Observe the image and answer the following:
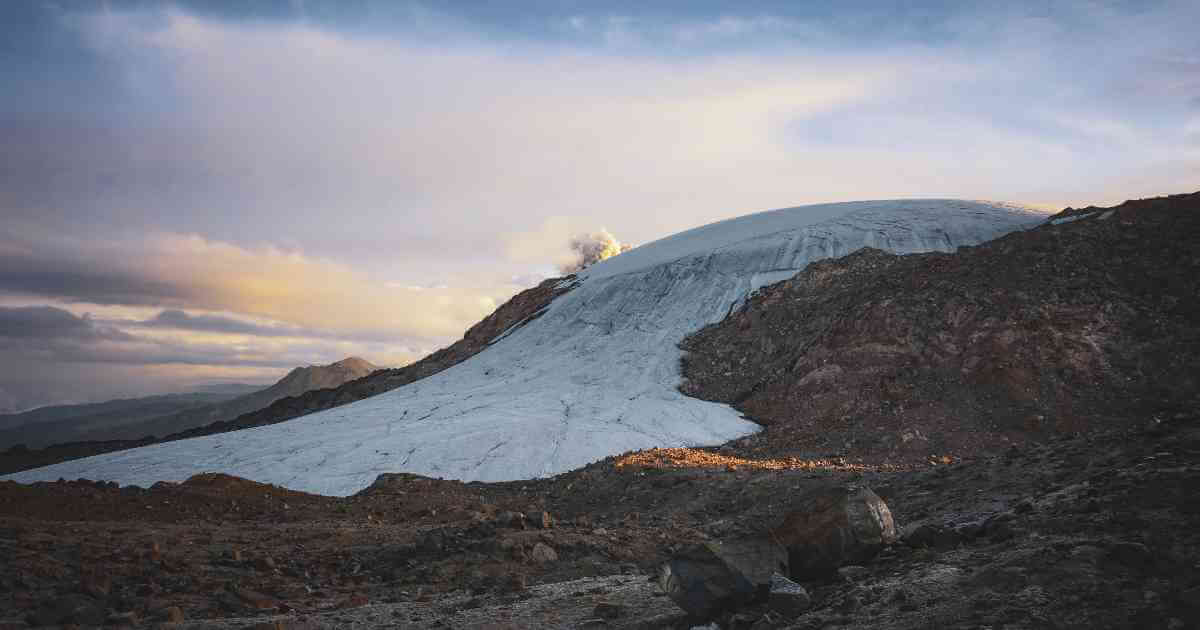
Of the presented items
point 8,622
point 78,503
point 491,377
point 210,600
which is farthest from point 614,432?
point 8,622

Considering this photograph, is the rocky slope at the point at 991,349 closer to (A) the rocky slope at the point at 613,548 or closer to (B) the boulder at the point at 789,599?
(A) the rocky slope at the point at 613,548

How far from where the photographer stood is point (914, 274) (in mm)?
27031

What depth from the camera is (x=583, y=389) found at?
2788 cm

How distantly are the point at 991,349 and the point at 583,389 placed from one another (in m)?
13.8

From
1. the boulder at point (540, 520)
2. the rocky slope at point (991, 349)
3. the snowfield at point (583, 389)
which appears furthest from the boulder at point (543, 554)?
the rocky slope at point (991, 349)

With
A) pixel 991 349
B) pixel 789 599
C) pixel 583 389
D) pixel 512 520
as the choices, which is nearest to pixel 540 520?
pixel 512 520

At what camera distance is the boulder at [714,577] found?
609 centimetres

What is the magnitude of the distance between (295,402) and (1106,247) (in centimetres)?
4052

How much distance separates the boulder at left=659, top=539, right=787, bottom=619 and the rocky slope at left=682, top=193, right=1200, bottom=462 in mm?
14458

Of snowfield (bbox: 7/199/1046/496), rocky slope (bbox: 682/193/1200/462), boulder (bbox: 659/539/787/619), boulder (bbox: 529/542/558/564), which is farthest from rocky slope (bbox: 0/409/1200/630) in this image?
snowfield (bbox: 7/199/1046/496)

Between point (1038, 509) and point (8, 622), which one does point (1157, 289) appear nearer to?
point (1038, 509)

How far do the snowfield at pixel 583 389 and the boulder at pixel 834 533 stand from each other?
47.5 ft

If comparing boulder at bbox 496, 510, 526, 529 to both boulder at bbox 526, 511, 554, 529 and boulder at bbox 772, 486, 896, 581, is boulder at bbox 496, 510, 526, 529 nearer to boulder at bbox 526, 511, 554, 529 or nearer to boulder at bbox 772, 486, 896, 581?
boulder at bbox 526, 511, 554, 529

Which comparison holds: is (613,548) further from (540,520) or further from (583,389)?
(583,389)
